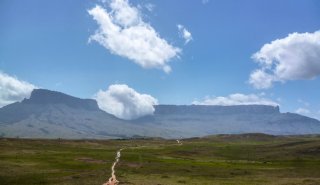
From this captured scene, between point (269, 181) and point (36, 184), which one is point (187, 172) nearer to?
point (269, 181)

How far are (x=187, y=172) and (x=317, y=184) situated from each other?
2948 cm

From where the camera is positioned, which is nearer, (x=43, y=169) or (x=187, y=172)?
(x=43, y=169)

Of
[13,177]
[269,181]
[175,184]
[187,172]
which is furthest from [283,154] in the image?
[13,177]

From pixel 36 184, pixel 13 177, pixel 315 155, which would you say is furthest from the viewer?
pixel 315 155

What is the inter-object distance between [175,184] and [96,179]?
1297cm

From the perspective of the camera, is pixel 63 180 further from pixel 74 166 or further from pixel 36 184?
pixel 74 166

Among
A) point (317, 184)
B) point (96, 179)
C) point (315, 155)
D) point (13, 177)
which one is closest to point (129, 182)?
point (96, 179)

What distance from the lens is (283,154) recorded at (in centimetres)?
15650

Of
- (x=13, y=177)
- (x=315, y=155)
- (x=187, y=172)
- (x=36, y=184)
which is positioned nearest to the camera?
(x=36, y=184)

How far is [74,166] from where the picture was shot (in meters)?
91.2

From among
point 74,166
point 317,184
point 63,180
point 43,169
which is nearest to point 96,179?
point 63,180

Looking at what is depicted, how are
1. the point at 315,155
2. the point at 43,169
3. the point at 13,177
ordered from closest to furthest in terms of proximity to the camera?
the point at 13,177
the point at 43,169
the point at 315,155

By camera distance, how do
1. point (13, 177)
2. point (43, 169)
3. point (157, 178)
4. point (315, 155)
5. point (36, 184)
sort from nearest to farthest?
point (36, 184), point (13, 177), point (157, 178), point (43, 169), point (315, 155)

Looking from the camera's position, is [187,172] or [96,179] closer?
[96,179]
